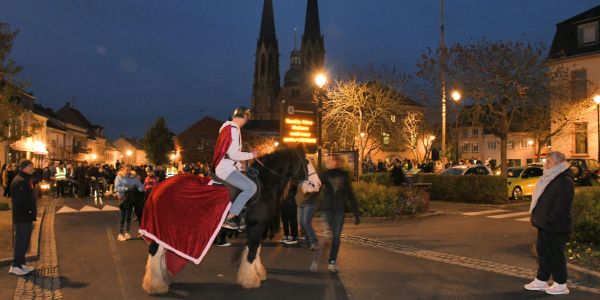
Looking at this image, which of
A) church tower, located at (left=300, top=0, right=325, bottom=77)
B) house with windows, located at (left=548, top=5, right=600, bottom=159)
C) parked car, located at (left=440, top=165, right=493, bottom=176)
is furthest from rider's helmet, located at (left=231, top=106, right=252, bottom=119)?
church tower, located at (left=300, top=0, right=325, bottom=77)

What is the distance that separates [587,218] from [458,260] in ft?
9.77

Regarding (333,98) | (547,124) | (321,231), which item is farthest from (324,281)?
(547,124)

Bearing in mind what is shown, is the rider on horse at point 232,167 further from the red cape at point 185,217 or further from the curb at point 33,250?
the curb at point 33,250

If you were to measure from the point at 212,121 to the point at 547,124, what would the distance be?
62.7 m

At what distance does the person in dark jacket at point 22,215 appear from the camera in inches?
336

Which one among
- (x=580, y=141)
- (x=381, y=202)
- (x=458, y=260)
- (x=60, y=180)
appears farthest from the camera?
(x=580, y=141)

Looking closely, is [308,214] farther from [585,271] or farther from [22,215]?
[22,215]

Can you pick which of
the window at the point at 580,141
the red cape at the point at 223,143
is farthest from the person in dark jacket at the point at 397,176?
the window at the point at 580,141

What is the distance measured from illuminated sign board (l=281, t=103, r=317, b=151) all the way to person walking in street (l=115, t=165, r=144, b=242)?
563cm

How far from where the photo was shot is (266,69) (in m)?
118

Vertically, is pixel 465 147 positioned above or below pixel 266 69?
below

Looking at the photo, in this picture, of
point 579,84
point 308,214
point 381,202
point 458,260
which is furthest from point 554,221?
point 579,84

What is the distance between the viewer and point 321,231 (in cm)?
1394

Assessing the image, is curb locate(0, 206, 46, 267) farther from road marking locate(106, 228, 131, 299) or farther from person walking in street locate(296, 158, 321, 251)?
person walking in street locate(296, 158, 321, 251)
